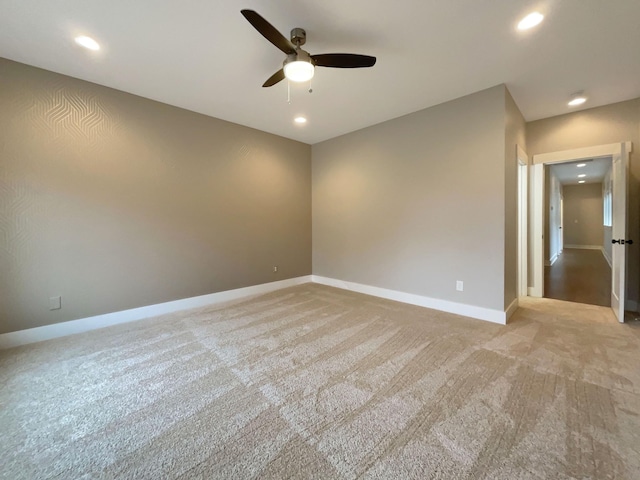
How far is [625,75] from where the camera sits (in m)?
2.77

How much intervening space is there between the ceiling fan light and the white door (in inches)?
153

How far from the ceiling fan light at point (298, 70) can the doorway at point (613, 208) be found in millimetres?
3898

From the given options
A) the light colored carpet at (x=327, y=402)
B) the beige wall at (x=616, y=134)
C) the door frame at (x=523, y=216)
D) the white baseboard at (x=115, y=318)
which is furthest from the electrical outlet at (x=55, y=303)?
the beige wall at (x=616, y=134)

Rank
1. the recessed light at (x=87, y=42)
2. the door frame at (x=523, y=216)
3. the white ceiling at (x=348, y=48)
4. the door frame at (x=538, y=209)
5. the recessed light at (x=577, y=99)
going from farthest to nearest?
the door frame at (x=523, y=216)
the door frame at (x=538, y=209)
the recessed light at (x=577, y=99)
the recessed light at (x=87, y=42)
the white ceiling at (x=348, y=48)

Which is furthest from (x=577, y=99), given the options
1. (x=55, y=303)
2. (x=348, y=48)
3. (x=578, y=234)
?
(x=578, y=234)

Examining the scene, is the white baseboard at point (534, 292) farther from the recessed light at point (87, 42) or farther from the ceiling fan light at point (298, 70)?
the recessed light at point (87, 42)

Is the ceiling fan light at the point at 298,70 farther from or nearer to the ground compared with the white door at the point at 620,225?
farther from the ground

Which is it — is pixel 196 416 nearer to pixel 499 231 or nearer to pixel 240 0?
pixel 240 0

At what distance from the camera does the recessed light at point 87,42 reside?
225cm

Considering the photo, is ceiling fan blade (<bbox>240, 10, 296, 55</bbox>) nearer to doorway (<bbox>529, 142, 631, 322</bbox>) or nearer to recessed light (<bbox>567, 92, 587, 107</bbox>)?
recessed light (<bbox>567, 92, 587, 107</bbox>)

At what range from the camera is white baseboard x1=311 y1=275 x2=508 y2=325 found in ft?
10.2

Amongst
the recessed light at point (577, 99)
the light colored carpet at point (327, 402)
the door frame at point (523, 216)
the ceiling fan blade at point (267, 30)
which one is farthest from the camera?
the door frame at point (523, 216)

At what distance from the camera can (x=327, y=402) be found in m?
1.72

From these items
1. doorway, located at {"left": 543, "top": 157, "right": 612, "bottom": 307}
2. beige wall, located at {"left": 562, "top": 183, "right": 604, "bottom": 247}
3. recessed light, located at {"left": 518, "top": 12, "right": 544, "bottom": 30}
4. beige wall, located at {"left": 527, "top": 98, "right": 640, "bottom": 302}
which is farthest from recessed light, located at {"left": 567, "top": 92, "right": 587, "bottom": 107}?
beige wall, located at {"left": 562, "top": 183, "right": 604, "bottom": 247}
